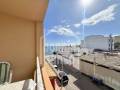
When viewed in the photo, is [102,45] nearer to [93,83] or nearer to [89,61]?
[89,61]

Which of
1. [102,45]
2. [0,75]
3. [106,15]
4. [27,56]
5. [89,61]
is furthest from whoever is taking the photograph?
[102,45]

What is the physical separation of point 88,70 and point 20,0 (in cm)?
1393

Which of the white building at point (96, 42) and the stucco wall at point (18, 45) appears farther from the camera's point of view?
the white building at point (96, 42)

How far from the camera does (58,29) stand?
68.1 ft

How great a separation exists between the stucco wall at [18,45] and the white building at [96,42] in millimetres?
20081

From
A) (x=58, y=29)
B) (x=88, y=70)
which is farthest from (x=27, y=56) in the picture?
(x=58, y=29)

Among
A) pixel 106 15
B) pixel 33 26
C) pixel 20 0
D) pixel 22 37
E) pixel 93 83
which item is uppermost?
pixel 106 15

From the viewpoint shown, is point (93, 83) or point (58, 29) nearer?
point (93, 83)

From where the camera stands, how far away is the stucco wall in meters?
Answer: 3.38

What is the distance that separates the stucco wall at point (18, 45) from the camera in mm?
3376

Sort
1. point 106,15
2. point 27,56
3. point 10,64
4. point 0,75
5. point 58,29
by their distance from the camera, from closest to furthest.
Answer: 1. point 0,75
2. point 10,64
3. point 27,56
4. point 58,29
5. point 106,15

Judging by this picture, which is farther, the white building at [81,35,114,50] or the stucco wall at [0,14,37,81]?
the white building at [81,35,114,50]

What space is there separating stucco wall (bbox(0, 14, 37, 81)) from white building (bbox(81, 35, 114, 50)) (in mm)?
20081

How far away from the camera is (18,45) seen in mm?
3521
